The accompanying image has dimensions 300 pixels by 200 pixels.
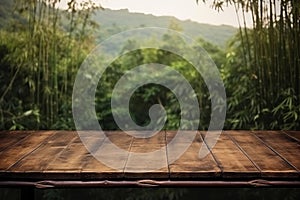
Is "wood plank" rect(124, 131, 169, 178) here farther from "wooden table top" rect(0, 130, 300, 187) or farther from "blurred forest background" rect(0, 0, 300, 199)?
"blurred forest background" rect(0, 0, 300, 199)

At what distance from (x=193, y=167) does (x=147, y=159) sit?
226mm

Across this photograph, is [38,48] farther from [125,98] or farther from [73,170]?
[73,170]

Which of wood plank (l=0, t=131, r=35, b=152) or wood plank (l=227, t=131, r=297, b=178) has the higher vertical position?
wood plank (l=0, t=131, r=35, b=152)

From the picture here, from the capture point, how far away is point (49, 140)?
7.20 ft

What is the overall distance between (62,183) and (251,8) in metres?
1.84

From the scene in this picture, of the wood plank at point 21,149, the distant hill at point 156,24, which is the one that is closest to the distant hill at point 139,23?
the distant hill at point 156,24

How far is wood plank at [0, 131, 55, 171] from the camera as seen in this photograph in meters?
1.70

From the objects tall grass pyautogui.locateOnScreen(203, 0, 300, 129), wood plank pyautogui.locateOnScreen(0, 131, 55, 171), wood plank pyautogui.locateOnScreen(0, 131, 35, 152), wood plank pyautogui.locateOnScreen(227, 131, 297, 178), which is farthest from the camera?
tall grass pyautogui.locateOnScreen(203, 0, 300, 129)

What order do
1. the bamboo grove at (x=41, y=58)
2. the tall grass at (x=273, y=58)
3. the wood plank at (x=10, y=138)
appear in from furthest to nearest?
the bamboo grove at (x=41, y=58) < the tall grass at (x=273, y=58) < the wood plank at (x=10, y=138)

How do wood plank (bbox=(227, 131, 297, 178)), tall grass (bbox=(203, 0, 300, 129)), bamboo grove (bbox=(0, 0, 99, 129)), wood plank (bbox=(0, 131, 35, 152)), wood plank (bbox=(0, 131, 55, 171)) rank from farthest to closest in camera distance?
bamboo grove (bbox=(0, 0, 99, 129))
tall grass (bbox=(203, 0, 300, 129))
wood plank (bbox=(0, 131, 35, 152))
wood plank (bbox=(0, 131, 55, 171))
wood plank (bbox=(227, 131, 297, 178))

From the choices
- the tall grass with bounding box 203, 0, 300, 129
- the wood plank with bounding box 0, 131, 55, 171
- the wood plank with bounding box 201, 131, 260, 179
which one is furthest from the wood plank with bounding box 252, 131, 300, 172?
the wood plank with bounding box 0, 131, 55, 171

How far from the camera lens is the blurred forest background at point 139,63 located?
107 inches

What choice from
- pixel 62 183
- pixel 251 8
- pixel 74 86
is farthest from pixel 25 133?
pixel 251 8

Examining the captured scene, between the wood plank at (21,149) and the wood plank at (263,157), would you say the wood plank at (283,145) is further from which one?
the wood plank at (21,149)
